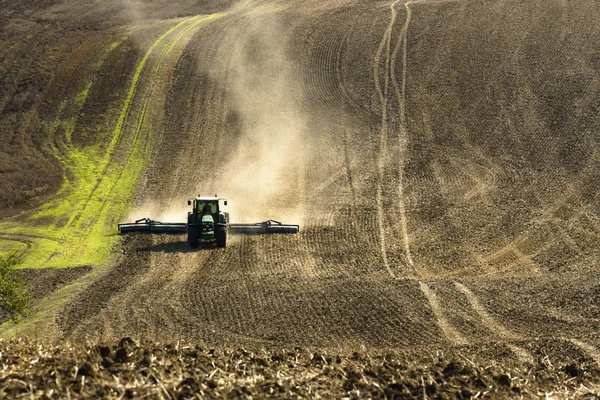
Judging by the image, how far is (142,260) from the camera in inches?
1203

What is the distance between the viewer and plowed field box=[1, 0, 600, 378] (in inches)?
938

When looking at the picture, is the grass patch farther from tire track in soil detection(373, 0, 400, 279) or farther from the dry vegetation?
the dry vegetation

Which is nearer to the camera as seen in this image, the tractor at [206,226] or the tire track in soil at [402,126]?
the tractor at [206,226]

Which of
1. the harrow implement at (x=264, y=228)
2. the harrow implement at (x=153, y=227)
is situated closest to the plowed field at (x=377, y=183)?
the harrow implement at (x=153, y=227)

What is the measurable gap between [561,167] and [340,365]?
27.4 m

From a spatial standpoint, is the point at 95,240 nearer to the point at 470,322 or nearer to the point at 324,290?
the point at 324,290

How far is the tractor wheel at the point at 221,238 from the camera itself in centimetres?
3161

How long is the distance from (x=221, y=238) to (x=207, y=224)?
93 cm

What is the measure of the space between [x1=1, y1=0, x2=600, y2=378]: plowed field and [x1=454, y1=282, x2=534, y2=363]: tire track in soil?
83 mm

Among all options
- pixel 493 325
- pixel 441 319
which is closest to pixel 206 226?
pixel 441 319

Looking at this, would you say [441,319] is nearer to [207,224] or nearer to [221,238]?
[221,238]

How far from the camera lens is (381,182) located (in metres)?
40.2

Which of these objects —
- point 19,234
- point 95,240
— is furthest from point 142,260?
point 19,234

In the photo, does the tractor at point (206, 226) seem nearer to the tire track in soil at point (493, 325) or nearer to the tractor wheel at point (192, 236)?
the tractor wheel at point (192, 236)
